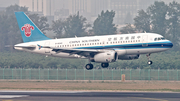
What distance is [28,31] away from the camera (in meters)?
65.8

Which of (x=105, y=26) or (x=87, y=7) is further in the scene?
(x=87, y=7)

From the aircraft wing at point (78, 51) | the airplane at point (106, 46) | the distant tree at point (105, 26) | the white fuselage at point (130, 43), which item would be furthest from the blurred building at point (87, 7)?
the white fuselage at point (130, 43)

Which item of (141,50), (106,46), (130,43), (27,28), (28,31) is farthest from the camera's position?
(27,28)

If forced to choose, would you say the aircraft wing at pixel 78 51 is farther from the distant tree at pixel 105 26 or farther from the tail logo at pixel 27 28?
the distant tree at pixel 105 26

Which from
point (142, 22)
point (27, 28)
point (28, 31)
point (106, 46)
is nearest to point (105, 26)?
point (142, 22)

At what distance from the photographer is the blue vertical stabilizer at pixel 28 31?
64.6m

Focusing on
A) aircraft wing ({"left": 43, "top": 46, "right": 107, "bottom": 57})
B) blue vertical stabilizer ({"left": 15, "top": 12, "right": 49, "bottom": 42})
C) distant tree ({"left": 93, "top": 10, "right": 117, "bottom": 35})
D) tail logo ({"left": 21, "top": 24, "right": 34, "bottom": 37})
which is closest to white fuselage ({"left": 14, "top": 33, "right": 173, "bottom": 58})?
aircraft wing ({"left": 43, "top": 46, "right": 107, "bottom": 57})

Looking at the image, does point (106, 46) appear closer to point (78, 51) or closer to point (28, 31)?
point (78, 51)

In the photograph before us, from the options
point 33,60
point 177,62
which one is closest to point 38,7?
point 33,60

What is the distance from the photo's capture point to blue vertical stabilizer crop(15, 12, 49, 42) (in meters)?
64.6

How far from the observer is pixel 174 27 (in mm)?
118188

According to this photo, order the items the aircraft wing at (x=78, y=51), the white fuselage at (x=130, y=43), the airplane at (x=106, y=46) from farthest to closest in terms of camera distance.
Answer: the aircraft wing at (x=78, y=51)
the airplane at (x=106, y=46)
the white fuselage at (x=130, y=43)

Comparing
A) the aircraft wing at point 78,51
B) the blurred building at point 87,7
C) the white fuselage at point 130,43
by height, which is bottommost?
the aircraft wing at point 78,51

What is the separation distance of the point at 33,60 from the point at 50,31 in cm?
4794
